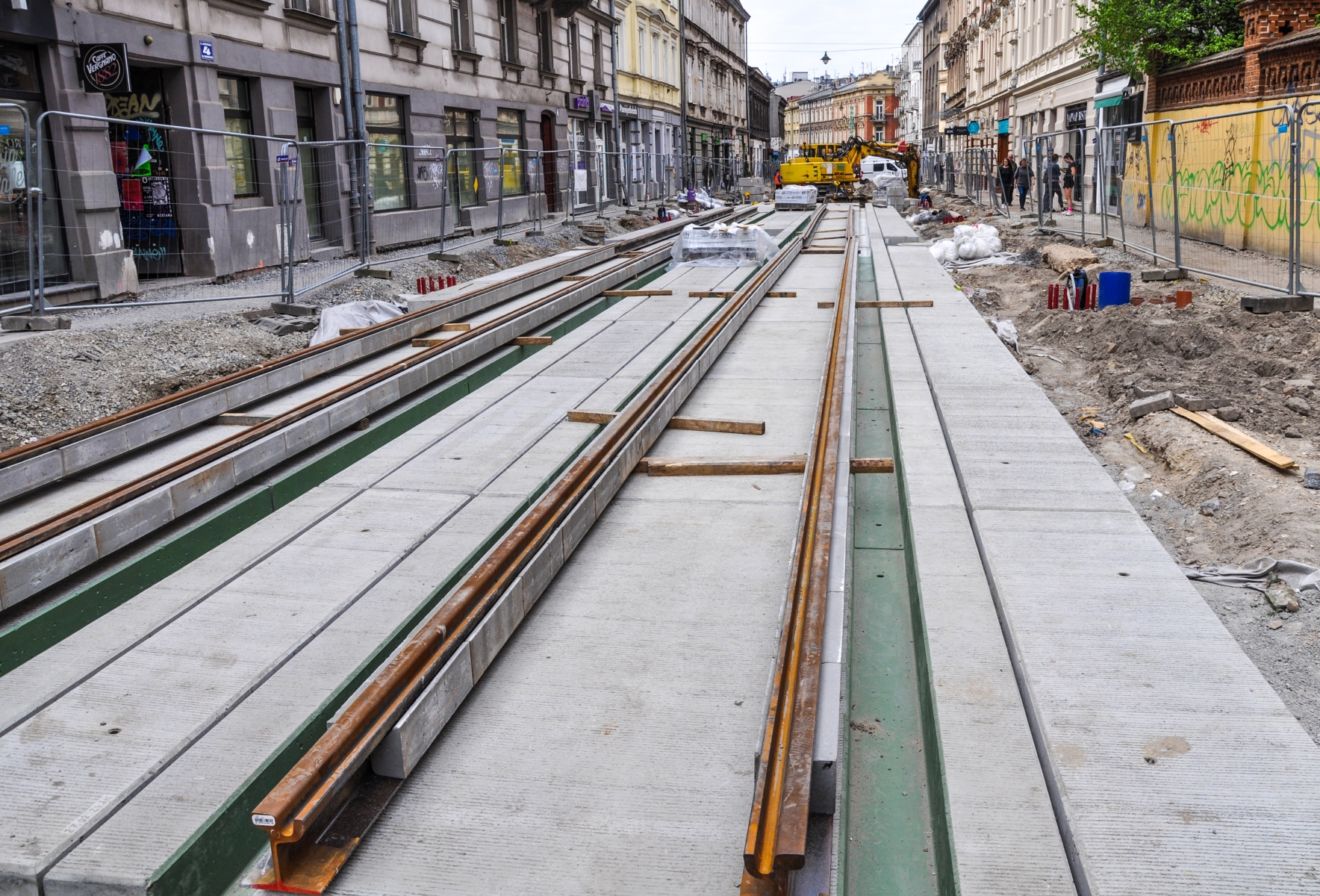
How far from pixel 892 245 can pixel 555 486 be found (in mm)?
16000

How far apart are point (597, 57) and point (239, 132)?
19864mm

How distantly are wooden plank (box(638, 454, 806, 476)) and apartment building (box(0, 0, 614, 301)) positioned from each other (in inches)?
271

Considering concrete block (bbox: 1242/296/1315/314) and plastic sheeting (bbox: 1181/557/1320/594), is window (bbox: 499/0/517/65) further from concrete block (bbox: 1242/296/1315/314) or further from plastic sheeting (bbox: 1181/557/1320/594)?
plastic sheeting (bbox: 1181/557/1320/594)

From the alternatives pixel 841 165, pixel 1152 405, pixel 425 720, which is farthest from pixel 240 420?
pixel 841 165

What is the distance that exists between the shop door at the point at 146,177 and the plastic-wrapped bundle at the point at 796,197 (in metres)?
22.8

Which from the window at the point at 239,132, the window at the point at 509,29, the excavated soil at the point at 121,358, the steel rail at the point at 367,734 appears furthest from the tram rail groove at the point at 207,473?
the window at the point at 509,29

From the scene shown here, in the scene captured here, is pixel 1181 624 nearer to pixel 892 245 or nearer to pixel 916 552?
pixel 916 552

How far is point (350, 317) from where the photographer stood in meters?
10.4

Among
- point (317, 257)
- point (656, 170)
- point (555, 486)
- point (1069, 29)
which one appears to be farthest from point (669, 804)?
point (656, 170)

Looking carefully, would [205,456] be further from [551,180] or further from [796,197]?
[796,197]

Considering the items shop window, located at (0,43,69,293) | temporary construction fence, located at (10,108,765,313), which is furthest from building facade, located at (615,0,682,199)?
shop window, located at (0,43,69,293)

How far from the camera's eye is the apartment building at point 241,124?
11172 millimetres

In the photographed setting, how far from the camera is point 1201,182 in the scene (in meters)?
13.9

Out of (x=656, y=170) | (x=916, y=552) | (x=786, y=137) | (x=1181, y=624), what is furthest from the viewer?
(x=786, y=137)
